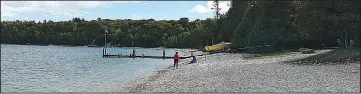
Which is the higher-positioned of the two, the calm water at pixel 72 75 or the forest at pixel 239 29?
the forest at pixel 239 29

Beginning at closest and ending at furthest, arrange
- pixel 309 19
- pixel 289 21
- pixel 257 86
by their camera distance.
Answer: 1. pixel 257 86
2. pixel 309 19
3. pixel 289 21

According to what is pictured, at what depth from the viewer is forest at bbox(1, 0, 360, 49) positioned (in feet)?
118

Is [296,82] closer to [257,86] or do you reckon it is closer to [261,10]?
[257,86]

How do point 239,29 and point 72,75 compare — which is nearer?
point 72,75

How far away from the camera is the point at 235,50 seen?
70.8 m

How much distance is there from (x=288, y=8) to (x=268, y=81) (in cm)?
4400

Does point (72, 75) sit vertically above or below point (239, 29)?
below

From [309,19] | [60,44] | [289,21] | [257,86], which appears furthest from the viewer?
[60,44]

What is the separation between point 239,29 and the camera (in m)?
72.2

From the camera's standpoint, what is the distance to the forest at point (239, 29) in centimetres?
3584

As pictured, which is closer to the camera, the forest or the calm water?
the calm water

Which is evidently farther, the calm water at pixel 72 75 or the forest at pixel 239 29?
the forest at pixel 239 29

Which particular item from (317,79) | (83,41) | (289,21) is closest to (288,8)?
(289,21)

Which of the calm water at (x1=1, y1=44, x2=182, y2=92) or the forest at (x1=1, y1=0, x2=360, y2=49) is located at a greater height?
the forest at (x1=1, y1=0, x2=360, y2=49)
